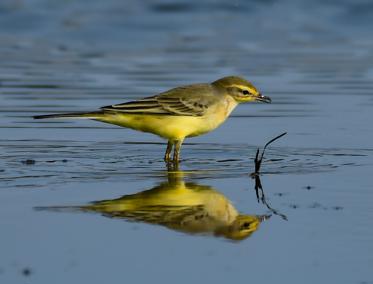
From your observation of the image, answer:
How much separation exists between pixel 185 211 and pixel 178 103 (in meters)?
3.23

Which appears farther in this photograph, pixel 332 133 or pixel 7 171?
pixel 332 133

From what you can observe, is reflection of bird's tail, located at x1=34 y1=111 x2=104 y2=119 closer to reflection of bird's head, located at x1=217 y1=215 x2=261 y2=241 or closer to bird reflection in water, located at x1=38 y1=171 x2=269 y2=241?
bird reflection in water, located at x1=38 y1=171 x2=269 y2=241

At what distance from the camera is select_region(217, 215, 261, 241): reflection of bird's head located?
9.24 m

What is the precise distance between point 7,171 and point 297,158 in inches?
121

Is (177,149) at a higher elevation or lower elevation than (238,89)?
lower

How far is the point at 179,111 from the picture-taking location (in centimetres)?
1299

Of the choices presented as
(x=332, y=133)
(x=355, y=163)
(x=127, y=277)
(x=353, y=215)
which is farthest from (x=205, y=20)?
(x=127, y=277)

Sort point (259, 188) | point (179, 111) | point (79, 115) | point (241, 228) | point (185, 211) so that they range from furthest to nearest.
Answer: point (179, 111)
point (79, 115)
point (259, 188)
point (185, 211)
point (241, 228)

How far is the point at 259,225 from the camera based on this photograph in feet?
31.2

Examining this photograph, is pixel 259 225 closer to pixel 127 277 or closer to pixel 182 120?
pixel 127 277

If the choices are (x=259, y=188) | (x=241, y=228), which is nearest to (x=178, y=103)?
(x=259, y=188)

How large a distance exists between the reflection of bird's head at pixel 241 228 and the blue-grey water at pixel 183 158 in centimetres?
3

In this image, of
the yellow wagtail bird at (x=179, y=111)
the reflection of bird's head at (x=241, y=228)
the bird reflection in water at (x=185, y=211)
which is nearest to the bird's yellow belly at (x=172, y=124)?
the yellow wagtail bird at (x=179, y=111)

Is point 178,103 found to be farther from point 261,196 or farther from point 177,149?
point 261,196
